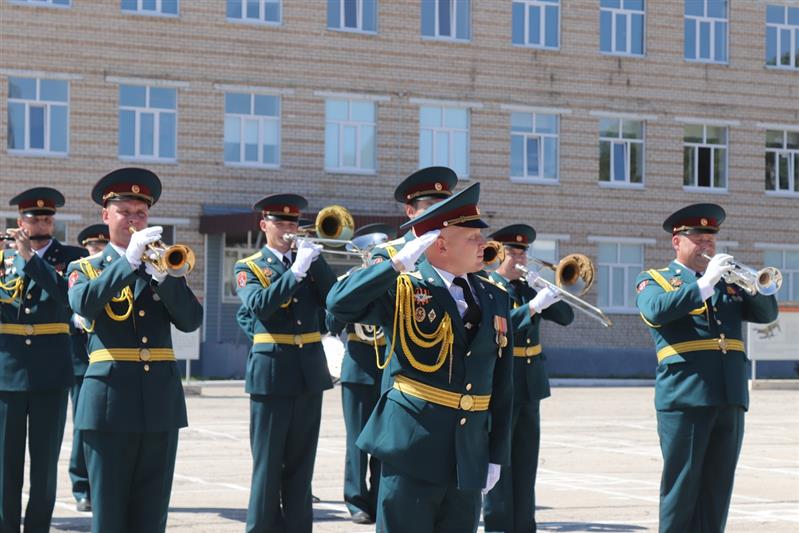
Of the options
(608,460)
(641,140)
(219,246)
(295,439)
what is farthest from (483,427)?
(641,140)

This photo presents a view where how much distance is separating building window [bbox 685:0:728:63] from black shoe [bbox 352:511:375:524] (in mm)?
27557

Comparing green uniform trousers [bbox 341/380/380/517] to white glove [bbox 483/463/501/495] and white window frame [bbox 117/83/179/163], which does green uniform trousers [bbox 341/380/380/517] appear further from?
white window frame [bbox 117/83/179/163]

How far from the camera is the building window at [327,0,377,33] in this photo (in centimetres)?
3284

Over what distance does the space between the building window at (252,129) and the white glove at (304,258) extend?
74.3 feet

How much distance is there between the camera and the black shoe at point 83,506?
11391 mm

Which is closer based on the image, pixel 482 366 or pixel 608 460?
pixel 482 366

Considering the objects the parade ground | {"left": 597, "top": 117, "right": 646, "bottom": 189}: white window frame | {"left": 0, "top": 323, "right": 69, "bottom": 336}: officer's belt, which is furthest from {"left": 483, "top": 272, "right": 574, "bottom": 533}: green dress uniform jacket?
{"left": 597, "top": 117, "right": 646, "bottom": 189}: white window frame

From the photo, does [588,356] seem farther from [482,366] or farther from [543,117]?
[482,366]

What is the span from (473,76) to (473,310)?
28007 millimetres

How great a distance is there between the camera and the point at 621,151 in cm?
3591

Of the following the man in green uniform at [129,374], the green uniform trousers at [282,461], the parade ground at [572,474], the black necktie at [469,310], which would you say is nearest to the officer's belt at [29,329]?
the green uniform trousers at [282,461]

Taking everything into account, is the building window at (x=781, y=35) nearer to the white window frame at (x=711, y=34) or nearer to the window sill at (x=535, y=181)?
the white window frame at (x=711, y=34)

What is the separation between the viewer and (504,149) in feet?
113

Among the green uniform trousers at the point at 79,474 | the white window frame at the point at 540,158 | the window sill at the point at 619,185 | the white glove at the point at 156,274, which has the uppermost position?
the white window frame at the point at 540,158
